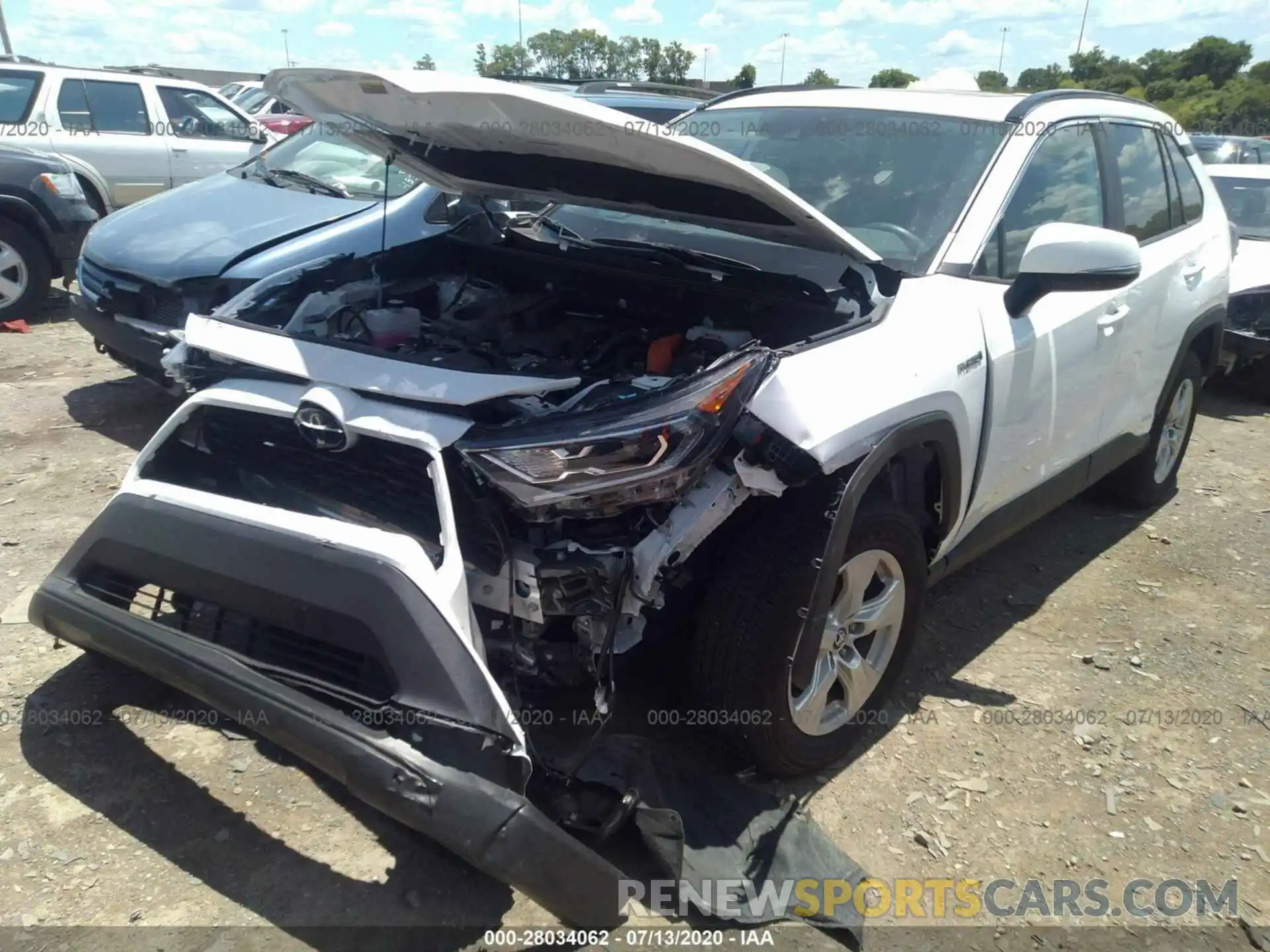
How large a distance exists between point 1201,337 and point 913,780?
2.88 meters

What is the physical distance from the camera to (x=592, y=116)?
235 cm

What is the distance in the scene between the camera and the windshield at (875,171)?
3.21m

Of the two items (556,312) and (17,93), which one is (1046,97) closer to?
(556,312)

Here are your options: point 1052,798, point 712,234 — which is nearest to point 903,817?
point 1052,798

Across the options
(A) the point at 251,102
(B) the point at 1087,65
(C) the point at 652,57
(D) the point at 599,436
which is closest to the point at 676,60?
(C) the point at 652,57

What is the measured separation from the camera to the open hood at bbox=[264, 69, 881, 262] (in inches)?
94.7

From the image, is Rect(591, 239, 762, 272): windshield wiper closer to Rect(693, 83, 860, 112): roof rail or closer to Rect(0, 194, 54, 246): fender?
Rect(693, 83, 860, 112): roof rail

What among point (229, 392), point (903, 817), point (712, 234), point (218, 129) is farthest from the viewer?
point (218, 129)

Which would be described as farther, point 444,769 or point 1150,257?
point 1150,257

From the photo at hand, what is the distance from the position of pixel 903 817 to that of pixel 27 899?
7.34ft

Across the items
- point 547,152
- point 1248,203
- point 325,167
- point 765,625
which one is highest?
point 547,152

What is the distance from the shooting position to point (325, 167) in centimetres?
639

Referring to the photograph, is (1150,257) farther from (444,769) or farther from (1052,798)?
(444,769)

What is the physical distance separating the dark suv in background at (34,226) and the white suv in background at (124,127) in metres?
0.59
